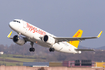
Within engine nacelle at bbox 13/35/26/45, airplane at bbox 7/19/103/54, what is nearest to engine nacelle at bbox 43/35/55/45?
airplane at bbox 7/19/103/54

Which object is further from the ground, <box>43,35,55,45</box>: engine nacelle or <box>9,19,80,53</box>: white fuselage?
<box>9,19,80,53</box>: white fuselage

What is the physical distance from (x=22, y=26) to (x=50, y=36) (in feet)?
21.5

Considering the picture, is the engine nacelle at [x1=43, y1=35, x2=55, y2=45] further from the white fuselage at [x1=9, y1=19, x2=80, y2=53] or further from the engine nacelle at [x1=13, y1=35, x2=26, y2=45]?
the engine nacelle at [x1=13, y1=35, x2=26, y2=45]

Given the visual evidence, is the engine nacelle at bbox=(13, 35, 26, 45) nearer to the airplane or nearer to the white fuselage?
the airplane

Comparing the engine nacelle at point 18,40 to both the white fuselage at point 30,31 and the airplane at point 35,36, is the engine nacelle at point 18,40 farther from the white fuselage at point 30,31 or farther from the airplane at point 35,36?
the white fuselage at point 30,31

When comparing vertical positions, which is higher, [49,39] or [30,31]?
[30,31]

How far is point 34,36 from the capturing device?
132 ft

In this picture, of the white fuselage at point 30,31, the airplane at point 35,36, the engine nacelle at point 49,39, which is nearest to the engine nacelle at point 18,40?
the airplane at point 35,36

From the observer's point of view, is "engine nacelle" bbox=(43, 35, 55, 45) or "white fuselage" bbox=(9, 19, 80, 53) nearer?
"white fuselage" bbox=(9, 19, 80, 53)

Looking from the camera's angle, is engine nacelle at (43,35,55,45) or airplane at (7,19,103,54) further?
engine nacelle at (43,35,55,45)

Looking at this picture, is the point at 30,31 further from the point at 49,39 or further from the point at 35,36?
the point at 49,39

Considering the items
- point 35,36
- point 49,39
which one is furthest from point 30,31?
point 49,39

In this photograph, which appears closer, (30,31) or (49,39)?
(30,31)

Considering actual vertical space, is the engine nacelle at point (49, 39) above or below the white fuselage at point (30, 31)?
below
